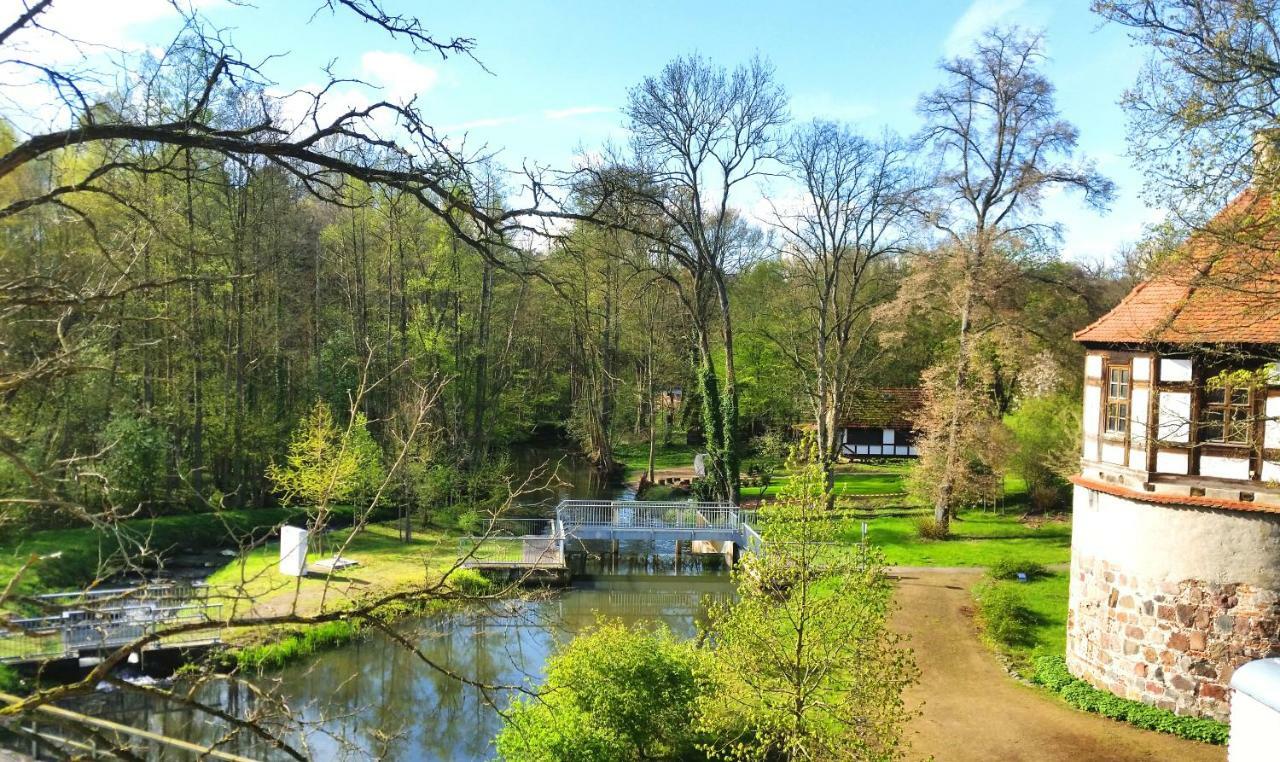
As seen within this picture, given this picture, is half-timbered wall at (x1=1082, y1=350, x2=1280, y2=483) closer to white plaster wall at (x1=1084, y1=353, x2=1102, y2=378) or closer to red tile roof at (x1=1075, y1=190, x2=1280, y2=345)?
white plaster wall at (x1=1084, y1=353, x2=1102, y2=378)

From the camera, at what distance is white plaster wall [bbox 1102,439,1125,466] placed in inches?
508

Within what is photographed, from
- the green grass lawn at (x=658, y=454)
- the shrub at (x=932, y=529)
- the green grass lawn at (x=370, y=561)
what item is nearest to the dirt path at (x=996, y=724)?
the shrub at (x=932, y=529)

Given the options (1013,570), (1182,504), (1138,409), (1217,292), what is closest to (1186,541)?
(1182,504)

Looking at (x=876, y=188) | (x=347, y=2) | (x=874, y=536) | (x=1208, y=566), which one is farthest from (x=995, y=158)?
(x=347, y=2)

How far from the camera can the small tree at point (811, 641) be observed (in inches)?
339

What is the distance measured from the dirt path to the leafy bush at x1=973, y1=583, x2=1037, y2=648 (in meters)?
0.43

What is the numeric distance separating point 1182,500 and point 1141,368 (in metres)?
1.99

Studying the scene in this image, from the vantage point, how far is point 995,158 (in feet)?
73.9

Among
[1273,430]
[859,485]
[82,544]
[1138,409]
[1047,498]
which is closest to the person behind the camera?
[1273,430]

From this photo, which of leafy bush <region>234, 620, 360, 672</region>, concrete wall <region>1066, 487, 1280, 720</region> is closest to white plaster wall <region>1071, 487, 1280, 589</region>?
concrete wall <region>1066, 487, 1280, 720</region>

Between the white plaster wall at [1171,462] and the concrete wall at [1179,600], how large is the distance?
0.51 metres

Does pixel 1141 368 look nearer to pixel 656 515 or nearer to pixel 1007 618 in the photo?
pixel 1007 618

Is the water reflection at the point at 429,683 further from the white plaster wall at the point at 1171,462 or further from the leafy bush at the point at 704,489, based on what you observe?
the white plaster wall at the point at 1171,462

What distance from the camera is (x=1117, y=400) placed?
1307 cm
